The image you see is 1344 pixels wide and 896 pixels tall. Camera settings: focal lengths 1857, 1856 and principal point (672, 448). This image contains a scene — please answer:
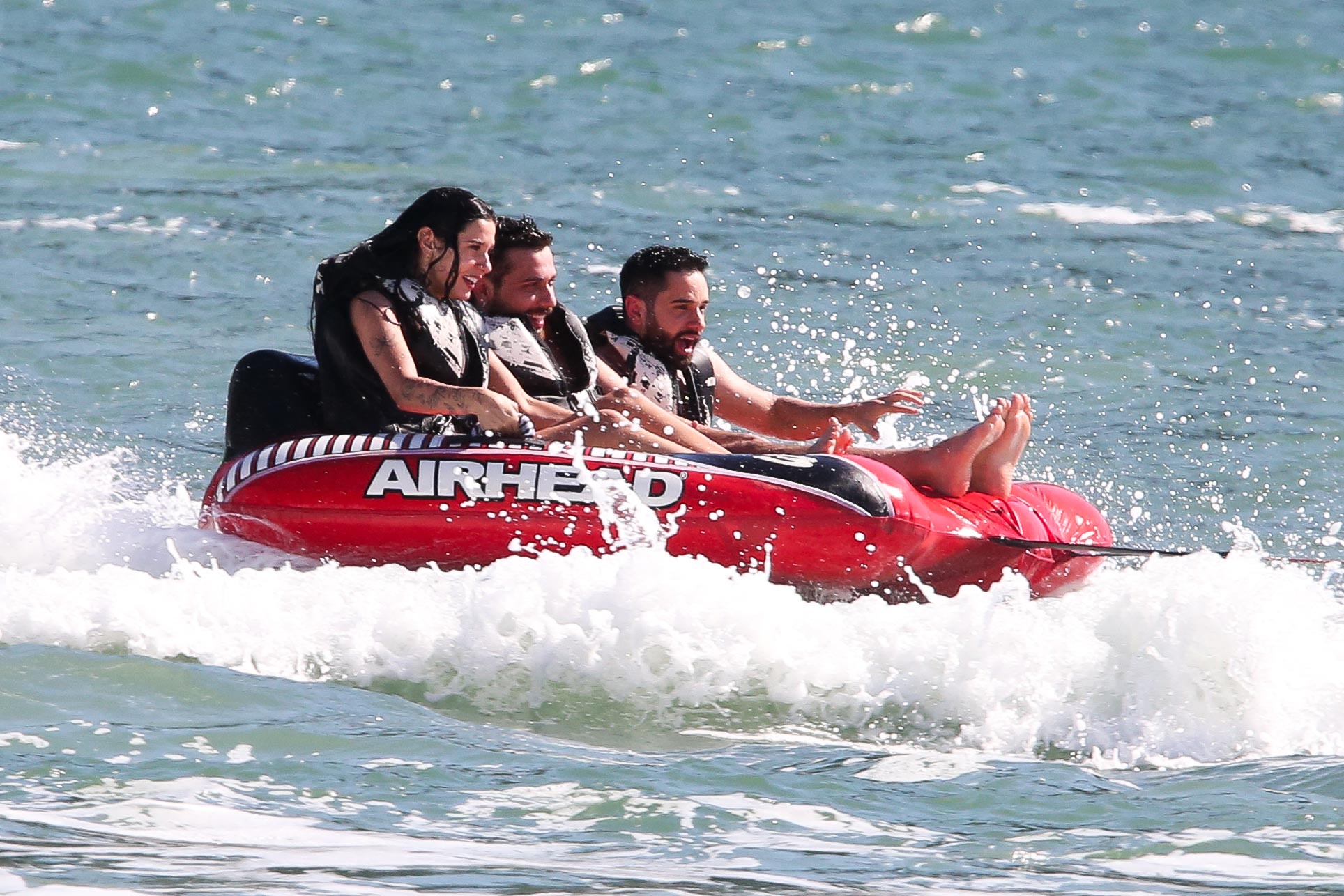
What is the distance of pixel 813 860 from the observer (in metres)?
3.89

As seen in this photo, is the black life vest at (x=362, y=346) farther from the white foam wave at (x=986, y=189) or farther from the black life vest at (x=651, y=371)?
the white foam wave at (x=986, y=189)

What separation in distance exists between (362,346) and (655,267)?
3.61ft

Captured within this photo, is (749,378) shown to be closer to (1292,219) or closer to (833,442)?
→ (833,442)

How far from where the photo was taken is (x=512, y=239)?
5.93m

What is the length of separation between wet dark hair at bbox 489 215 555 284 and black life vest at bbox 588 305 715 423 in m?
0.41

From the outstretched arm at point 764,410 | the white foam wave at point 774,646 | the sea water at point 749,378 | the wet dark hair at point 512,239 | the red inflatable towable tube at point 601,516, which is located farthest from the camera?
the outstretched arm at point 764,410

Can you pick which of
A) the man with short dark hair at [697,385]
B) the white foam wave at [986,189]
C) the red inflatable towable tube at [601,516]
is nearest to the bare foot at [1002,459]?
the man with short dark hair at [697,385]

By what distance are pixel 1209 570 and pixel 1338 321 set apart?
6356 mm

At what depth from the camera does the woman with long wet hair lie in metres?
5.54

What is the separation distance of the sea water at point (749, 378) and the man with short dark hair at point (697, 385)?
574mm

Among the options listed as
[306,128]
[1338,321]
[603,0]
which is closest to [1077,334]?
[1338,321]

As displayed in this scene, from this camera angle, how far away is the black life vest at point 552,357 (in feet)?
19.6

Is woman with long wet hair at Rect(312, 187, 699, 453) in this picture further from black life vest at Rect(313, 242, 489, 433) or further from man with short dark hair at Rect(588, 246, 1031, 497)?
man with short dark hair at Rect(588, 246, 1031, 497)

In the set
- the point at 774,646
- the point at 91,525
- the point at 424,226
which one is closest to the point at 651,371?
the point at 424,226
